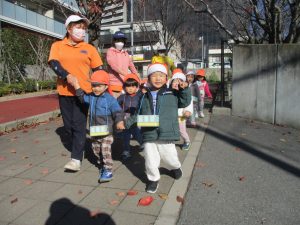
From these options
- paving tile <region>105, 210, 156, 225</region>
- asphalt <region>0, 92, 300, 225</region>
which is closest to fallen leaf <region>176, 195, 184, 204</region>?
asphalt <region>0, 92, 300, 225</region>

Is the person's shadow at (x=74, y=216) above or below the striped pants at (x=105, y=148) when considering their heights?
below

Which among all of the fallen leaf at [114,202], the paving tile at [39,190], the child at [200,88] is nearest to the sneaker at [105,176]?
the paving tile at [39,190]

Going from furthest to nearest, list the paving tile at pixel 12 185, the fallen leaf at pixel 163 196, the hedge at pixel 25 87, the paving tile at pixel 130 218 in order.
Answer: the hedge at pixel 25 87, the paving tile at pixel 12 185, the fallen leaf at pixel 163 196, the paving tile at pixel 130 218

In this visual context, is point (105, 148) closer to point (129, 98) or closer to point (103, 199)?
point (103, 199)

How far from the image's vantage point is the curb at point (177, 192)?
3.32 m

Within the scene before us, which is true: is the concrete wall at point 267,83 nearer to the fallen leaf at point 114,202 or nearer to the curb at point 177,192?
the curb at point 177,192

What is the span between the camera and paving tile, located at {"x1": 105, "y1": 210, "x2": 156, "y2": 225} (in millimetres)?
3258

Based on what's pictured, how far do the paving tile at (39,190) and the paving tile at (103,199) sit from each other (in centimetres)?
50

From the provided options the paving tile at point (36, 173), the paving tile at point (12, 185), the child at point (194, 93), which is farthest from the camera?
the child at point (194, 93)

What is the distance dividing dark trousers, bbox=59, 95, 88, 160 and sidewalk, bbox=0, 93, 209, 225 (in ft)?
1.05

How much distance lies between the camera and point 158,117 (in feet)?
13.0

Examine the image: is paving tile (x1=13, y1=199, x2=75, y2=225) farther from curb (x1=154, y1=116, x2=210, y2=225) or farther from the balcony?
the balcony

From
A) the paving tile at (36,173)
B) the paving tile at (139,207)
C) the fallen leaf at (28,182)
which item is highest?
the paving tile at (36,173)

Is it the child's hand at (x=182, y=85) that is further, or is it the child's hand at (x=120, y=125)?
the child's hand at (x=120, y=125)
